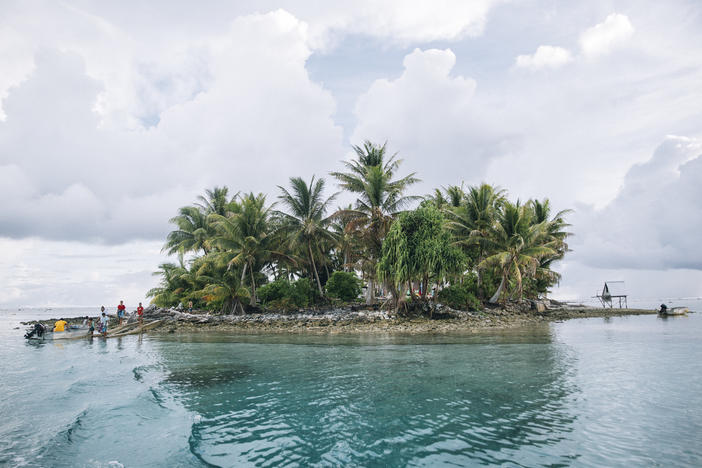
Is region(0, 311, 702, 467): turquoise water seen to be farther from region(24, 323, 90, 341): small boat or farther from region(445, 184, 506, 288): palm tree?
region(445, 184, 506, 288): palm tree

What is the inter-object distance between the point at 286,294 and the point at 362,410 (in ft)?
79.6

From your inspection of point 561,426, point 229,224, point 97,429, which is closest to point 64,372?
point 97,429

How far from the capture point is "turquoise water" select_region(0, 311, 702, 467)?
19.0 ft

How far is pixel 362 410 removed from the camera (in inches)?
305

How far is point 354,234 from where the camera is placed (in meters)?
29.7

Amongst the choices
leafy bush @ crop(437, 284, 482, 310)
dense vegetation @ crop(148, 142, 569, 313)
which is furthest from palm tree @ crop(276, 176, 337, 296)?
leafy bush @ crop(437, 284, 482, 310)

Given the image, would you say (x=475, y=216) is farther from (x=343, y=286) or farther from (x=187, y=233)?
(x=187, y=233)

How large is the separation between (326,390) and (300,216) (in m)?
23.8

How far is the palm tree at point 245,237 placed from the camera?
31.1 metres

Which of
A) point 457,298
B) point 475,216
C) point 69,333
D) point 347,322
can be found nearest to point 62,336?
point 69,333

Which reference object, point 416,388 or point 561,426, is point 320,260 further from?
point 561,426

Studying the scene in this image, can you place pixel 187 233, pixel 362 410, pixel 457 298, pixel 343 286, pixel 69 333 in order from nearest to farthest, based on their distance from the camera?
pixel 362 410 → pixel 69 333 → pixel 457 298 → pixel 343 286 → pixel 187 233

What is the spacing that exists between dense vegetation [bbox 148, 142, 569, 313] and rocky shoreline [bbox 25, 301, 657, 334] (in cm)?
162

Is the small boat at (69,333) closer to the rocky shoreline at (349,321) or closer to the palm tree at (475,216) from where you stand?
the rocky shoreline at (349,321)
